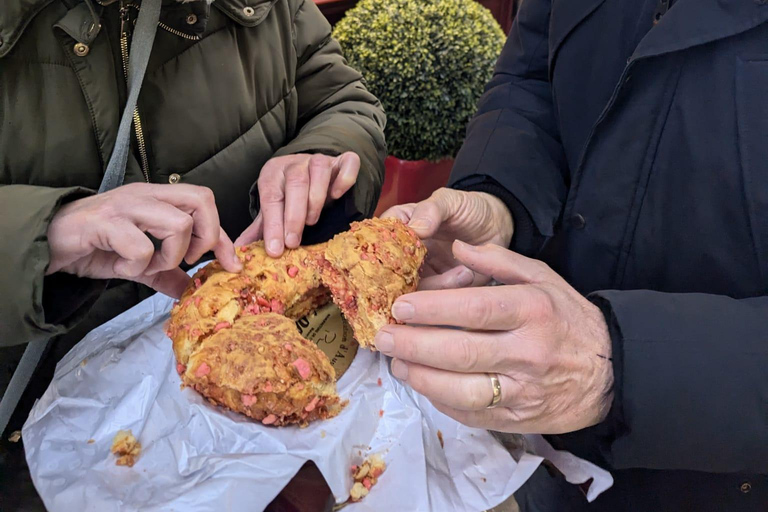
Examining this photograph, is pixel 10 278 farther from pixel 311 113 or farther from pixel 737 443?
pixel 737 443

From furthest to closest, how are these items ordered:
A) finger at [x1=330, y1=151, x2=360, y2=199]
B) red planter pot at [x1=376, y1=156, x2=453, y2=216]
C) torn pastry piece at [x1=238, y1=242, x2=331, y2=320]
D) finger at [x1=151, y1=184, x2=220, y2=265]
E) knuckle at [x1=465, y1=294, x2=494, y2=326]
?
red planter pot at [x1=376, y1=156, x2=453, y2=216] < finger at [x1=330, y1=151, x2=360, y2=199] < torn pastry piece at [x1=238, y1=242, x2=331, y2=320] < finger at [x1=151, y1=184, x2=220, y2=265] < knuckle at [x1=465, y1=294, x2=494, y2=326]

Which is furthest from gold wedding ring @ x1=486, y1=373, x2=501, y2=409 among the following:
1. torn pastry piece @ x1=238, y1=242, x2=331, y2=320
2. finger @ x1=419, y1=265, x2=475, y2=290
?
torn pastry piece @ x1=238, y1=242, x2=331, y2=320

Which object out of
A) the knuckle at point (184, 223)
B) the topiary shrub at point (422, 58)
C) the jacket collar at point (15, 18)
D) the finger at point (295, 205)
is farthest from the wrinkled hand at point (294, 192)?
the topiary shrub at point (422, 58)

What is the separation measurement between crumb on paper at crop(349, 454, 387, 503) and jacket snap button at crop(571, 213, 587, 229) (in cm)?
82

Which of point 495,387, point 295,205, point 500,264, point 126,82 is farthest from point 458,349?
point 126,82

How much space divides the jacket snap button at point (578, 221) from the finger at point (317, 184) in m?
0.70

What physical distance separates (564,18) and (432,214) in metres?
0.66

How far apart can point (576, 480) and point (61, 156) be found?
145cm

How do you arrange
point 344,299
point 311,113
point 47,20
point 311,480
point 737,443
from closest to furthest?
point 737,443 → point 47,20 → point 311,480 → point 344,299 → point 311,113

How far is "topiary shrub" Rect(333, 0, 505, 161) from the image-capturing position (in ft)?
8.97

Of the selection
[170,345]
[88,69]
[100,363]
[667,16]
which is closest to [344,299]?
[170,345]

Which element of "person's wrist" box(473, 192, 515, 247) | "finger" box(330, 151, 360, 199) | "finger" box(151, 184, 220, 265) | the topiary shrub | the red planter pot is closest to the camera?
"finger" box(151, 184, 220, 265)

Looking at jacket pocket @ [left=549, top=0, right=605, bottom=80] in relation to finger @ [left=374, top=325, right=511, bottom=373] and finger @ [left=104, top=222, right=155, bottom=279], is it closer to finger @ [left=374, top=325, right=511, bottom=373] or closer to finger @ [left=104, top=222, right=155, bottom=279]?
finger @ [left=374, top=325, right=511, bottom=373]

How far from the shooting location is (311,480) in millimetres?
1265
